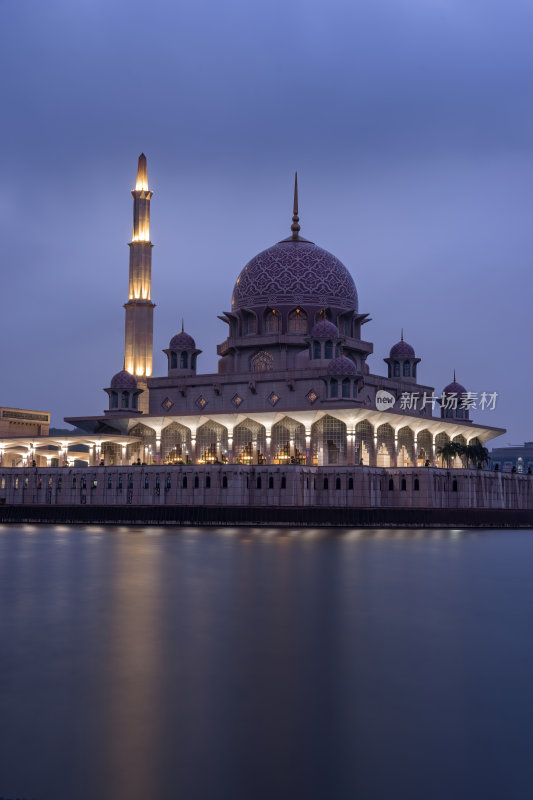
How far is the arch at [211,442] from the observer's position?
208 ft

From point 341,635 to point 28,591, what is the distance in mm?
9444

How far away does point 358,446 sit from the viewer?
60156 mm

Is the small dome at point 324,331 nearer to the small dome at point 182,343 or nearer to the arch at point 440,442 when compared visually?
the small dome at point 182,343

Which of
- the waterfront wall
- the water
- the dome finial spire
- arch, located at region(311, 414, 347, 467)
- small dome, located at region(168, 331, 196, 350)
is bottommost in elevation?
the water

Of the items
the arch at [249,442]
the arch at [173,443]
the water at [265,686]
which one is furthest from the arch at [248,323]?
the water at [265,686]

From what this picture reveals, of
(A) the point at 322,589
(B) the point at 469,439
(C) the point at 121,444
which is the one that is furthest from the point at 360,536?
(B) the point at 469,439

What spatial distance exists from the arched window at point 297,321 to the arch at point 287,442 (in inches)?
337

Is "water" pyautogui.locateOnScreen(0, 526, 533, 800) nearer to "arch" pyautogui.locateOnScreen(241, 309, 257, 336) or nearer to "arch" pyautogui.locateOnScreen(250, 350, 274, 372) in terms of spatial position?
"arch" pyautogui.locateOnScreen(250, 350, 274, 372)

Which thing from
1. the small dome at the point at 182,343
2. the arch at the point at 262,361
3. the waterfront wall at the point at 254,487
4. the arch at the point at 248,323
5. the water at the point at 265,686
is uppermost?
the arch at the point at 248,323

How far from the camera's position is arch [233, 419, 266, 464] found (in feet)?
203

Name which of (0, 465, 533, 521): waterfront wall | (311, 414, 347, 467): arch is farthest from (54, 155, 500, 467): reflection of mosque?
(0, 465, 533, 521): waterfront wall

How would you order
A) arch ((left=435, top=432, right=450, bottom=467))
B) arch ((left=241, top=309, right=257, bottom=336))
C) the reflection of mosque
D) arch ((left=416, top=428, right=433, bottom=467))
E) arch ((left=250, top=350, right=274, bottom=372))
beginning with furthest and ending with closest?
arch ((left=435, top=432, right=450, bottom=467)) < arch ((left=416, top=428, right=433, bottom=467)) < arch ((left=241, top=309, right=257, bottom=336)) < arch ((left=250, top=350, right=274, bottom=372)) < the reflection of mosque

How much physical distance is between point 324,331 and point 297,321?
6.00 metres

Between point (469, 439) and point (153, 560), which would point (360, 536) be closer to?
point (153, 560)
